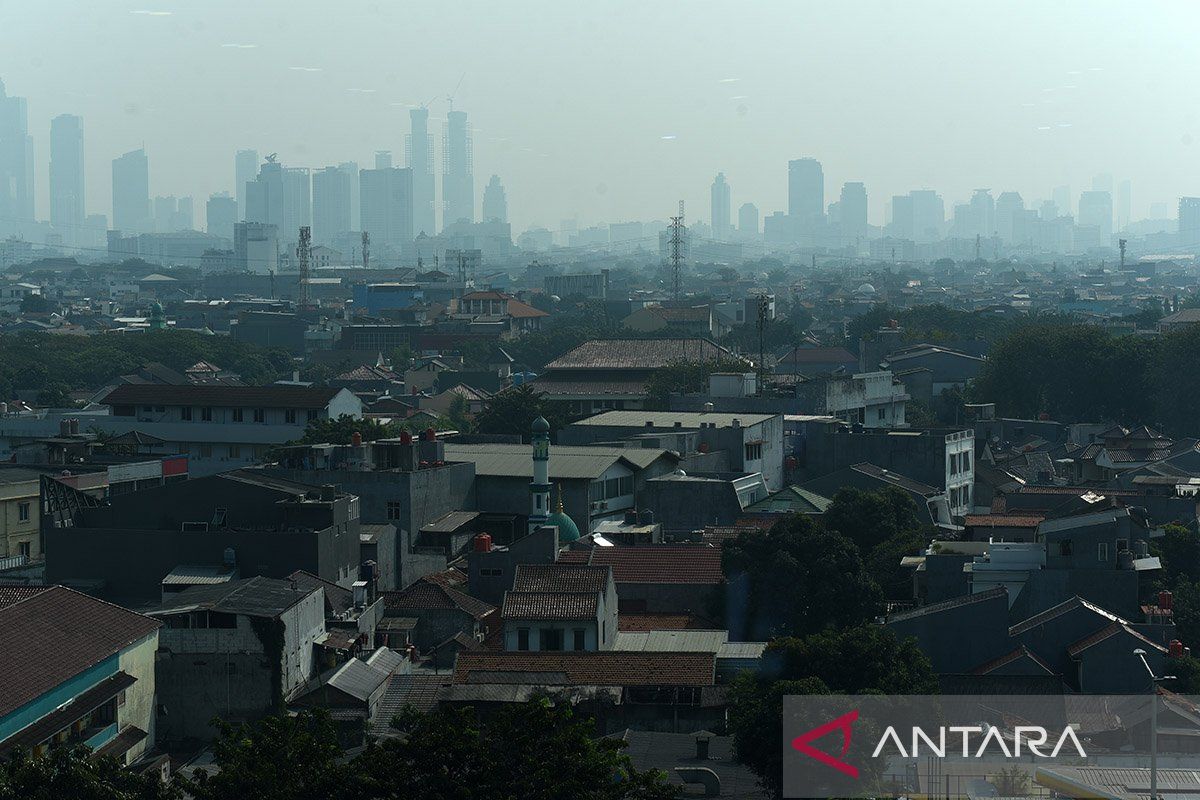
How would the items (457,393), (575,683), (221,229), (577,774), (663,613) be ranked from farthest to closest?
1. (221,229)
2. (457,393)
3. (663,613)
4. (575,683)
5. (577,774)

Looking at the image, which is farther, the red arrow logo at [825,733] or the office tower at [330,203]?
the office tower at [330,203]

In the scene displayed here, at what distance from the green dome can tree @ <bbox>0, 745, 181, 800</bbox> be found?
335 inches

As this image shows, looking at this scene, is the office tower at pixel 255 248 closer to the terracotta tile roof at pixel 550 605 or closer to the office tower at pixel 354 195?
the office tower at pixel 354 195

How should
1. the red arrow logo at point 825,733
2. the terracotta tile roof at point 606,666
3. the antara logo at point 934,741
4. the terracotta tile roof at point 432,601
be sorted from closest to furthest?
1. the antara logo at point 934,741
2. the red arrow logo at point 825,733
3. the terracotta tile roof at point 606,666
4. the terracotta tile roof at point 432,601

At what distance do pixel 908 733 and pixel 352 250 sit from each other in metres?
138

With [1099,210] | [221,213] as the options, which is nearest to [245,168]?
[221,213]

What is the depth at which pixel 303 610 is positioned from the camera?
14.1 meters

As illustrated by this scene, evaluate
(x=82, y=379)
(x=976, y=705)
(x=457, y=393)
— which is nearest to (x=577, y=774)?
(x=976, y=705)

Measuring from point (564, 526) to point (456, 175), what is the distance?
16263 centimetres

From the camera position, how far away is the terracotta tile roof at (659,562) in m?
16.4

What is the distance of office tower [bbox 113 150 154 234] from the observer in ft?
545

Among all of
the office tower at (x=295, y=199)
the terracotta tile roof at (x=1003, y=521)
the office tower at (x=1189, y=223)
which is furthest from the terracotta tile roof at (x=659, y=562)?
the office tower at (x=1189, y=223)

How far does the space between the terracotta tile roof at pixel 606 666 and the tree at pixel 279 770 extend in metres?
3.89

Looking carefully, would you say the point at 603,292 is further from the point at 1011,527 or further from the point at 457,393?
the point at 1011,527
